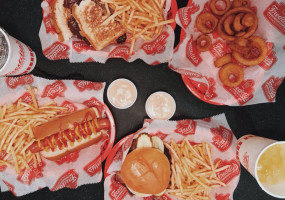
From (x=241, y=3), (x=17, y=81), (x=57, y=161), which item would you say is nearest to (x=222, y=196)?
(x=57, y=161)

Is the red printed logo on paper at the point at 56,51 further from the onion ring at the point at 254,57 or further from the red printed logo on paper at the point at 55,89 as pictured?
the onion ring at the point at 254,57

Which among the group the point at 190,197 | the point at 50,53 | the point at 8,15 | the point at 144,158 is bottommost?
the point at 190,197

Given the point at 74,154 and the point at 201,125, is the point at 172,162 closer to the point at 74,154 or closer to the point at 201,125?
the point at 201,125

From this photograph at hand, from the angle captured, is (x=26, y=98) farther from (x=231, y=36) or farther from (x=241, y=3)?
(x=241, y=3)

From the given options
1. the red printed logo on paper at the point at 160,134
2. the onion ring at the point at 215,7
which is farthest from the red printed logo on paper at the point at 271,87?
the red printed logo on paper at the point at 160,134

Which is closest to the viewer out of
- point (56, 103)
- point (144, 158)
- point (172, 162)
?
point (144, 158)

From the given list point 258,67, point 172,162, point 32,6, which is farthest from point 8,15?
point 258,67

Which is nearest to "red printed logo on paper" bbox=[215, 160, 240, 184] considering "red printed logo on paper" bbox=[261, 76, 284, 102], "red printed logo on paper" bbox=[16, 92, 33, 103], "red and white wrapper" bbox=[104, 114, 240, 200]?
"red and white wrapper" bbox=[104, 114, 240, 200]

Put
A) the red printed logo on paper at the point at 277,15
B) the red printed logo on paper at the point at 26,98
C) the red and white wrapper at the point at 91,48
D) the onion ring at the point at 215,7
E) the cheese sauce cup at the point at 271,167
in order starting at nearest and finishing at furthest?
the cheese sauce cup at the point at 271,167
the red printed logo on paper at the point at 277,15
the onion ring at the point at 215,7
the red and white wrapper at the point at 91,48
the red printed logo on paper at the point at 26,98
